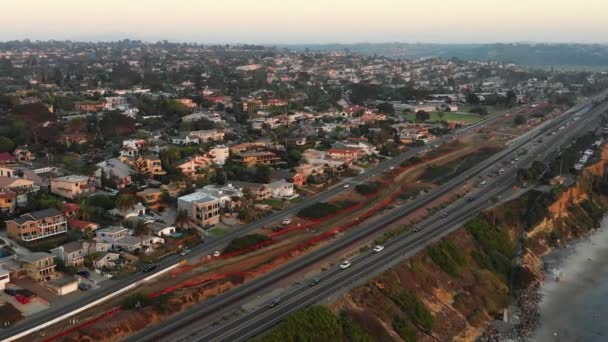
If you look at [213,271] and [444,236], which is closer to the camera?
[213,271]

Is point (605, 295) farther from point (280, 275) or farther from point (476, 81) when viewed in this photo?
point (476, 81)

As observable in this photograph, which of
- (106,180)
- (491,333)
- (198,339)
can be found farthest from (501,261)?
(106,180)

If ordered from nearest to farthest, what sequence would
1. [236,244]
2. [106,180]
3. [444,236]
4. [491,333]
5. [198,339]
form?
[198,339] < [491,333] < [236,244] < [444,236] < [106,180]

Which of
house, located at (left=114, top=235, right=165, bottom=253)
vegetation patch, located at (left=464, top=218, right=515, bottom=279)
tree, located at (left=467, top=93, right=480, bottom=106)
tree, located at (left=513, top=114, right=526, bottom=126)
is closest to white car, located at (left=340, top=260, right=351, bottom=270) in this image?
vegetation patch, located at (left=464, top=218, right=515, bottom=279)

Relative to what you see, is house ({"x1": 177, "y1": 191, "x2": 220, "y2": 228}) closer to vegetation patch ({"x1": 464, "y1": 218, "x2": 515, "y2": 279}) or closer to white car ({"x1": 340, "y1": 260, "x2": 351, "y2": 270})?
white car ({"x1": 340, "y1": 260, "x2": 351, "y2": 270})

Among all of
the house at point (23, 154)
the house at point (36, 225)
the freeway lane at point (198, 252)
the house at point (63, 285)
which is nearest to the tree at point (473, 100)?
the freeway lane at point (198, 252)

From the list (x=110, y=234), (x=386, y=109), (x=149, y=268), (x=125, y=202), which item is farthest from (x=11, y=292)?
→ (x=386, y=109)

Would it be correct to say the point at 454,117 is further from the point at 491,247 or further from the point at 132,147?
the point at 132,147
